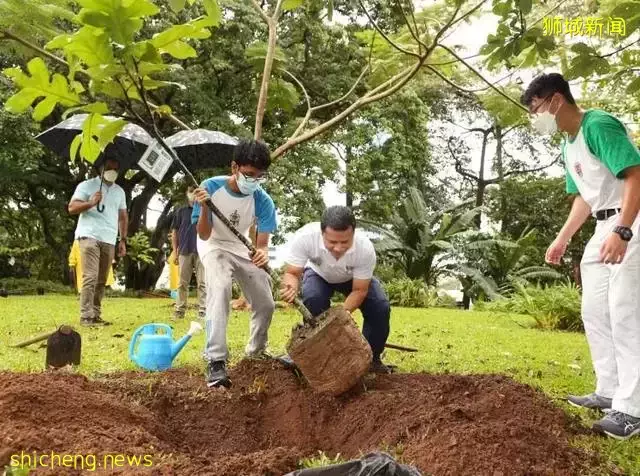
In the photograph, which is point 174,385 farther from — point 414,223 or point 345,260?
point 414,223

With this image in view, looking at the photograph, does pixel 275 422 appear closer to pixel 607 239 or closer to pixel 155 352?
pixel 155 352

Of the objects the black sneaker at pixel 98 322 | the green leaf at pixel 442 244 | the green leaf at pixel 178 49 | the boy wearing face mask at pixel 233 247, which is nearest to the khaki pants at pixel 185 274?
the black sneaker at pixel 98 322

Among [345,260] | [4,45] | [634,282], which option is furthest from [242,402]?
[4,45]

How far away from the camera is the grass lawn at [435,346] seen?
4727mm

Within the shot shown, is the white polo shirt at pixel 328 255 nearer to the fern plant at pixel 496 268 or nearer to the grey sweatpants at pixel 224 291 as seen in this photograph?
the grey sweatpants at pixel 224 291

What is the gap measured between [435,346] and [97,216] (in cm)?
371

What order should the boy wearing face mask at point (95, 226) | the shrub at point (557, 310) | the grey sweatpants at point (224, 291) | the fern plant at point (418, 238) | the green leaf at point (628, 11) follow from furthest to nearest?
the fern plant at point (418, 238)
the shrub at point (557, 310)
the boy wearing face mask at point (95, 226)
the grey sweatpants at point (224, 291)
the green leaf at point (628, 11)


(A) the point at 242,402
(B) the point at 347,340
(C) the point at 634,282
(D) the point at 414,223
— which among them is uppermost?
(D) the point at 414,223

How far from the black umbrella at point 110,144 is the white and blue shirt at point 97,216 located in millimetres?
345

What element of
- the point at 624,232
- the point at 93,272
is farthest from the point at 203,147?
the point at 624,232

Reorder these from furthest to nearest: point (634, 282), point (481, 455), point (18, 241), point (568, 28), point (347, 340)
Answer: point (18, 241) → point (568, 28) → point (347, 340) → point (634, 282) → point (481, 455)

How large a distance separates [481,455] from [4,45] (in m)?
3.69

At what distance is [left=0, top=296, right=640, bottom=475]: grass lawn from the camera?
4.73 meters

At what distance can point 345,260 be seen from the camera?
437cm
